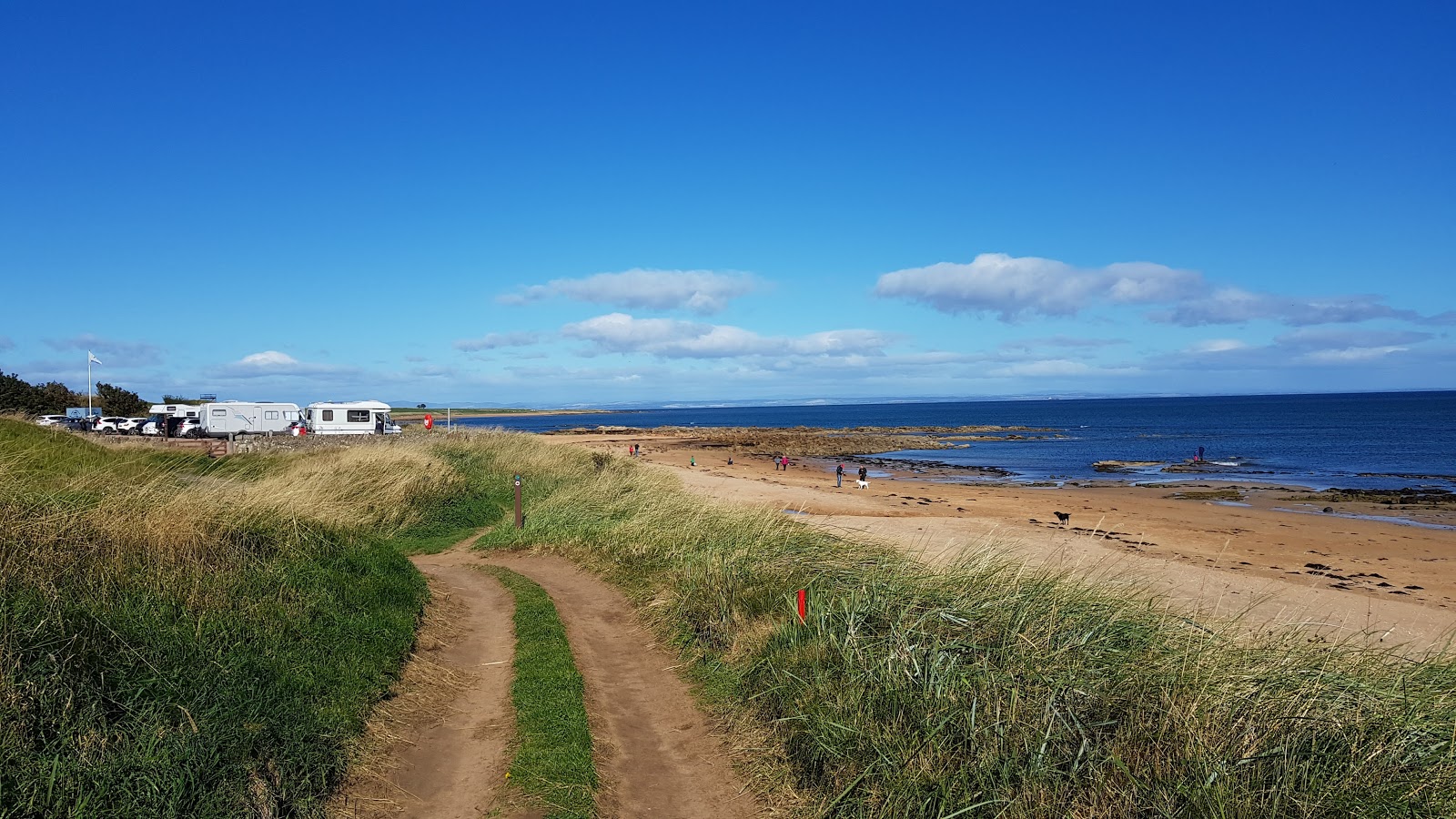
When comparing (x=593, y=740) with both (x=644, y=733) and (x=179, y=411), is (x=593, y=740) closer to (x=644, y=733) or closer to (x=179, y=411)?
(x=644, y=733)

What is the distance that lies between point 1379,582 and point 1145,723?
57.8 ft

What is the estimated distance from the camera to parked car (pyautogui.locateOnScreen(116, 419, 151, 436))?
46.2m

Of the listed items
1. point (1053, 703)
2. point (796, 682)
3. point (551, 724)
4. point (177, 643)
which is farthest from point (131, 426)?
point (1053, 703)

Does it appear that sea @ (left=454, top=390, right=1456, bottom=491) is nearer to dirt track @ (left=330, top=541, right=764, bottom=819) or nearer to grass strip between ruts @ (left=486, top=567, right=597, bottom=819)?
dirt track @ (left=330, top=541, right=764, bottom=819)

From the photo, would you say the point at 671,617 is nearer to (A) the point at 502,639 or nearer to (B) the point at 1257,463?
(A) the point at 502,639

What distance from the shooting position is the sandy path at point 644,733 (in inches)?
235

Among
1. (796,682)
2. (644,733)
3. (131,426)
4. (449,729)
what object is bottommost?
(644,733)

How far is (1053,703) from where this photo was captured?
543 cm

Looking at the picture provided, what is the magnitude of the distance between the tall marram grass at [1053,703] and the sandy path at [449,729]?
83.6 inches

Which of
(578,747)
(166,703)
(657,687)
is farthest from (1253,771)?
(166,703)

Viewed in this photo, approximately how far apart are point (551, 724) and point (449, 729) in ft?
3.00

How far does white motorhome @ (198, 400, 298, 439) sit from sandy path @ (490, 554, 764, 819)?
141ft

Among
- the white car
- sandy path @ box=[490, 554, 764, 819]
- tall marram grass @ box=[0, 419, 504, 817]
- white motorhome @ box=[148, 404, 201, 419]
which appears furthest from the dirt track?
white motorhome @ box=[148, 404, 201, 419]

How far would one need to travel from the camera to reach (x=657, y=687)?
27.4 ft
